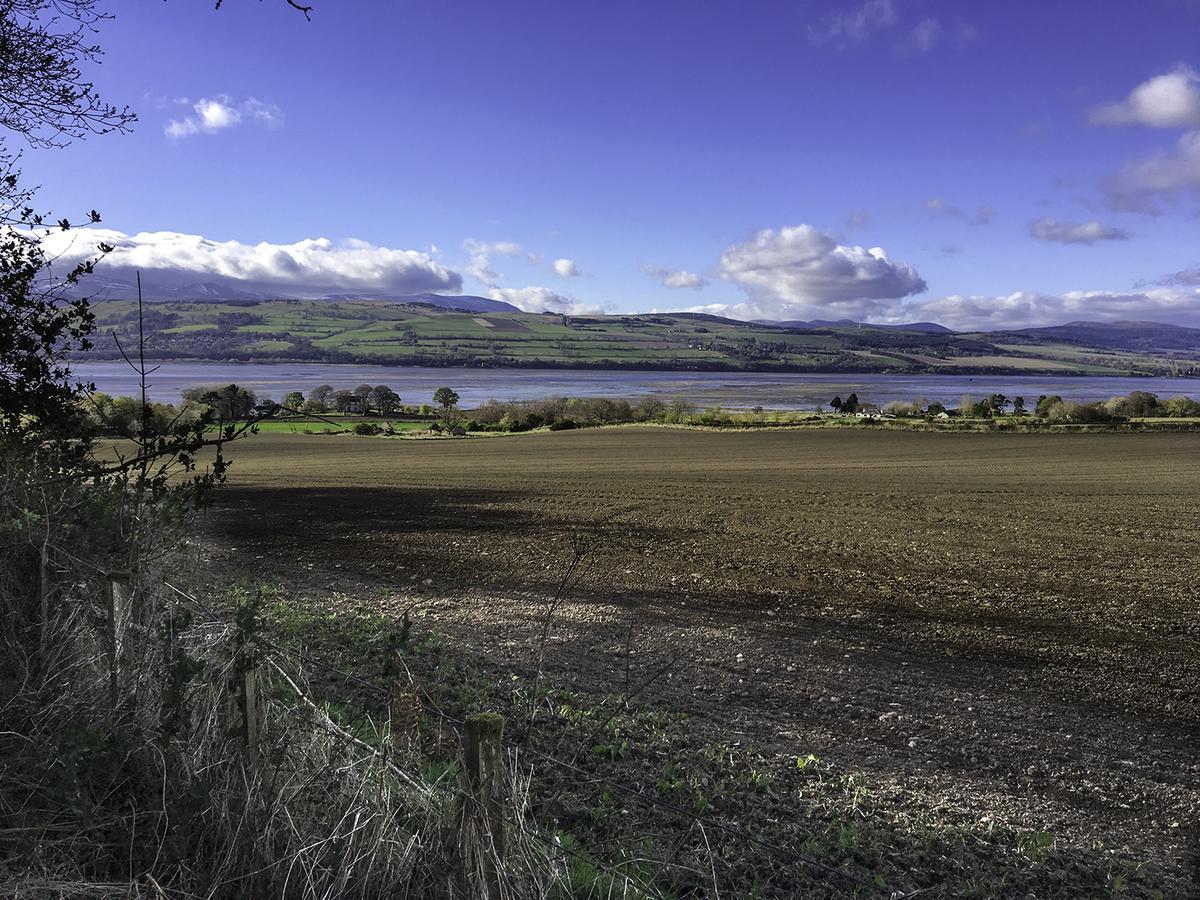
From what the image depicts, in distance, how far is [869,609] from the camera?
11.4 metres

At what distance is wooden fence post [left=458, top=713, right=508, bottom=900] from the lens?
113 inches

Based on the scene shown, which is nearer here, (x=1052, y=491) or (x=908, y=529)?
(x=908, y=529)

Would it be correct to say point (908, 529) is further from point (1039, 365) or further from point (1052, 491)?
point (1039, 365)

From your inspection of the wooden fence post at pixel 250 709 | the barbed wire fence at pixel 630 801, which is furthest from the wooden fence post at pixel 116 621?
the wooden fence post at pixel 250 709

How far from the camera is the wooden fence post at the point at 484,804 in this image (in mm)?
2871

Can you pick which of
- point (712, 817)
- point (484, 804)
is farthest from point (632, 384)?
point (484, 804)

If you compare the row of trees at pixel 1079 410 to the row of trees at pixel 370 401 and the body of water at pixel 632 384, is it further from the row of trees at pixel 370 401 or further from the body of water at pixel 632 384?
the row of trees at pixel 370 401

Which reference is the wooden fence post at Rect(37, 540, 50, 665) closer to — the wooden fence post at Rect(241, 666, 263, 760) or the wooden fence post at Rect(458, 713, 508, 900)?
the wooden fence post at Rect(241, 666, 263, 760)

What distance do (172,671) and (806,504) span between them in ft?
65.4

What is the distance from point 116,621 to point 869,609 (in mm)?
9798

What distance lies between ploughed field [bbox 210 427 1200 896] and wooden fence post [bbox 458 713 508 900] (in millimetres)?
1706

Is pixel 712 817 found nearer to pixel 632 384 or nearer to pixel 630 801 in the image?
pixel 630 801

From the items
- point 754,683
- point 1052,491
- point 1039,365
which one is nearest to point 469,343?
point 1039,365

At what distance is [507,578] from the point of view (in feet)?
41.6
